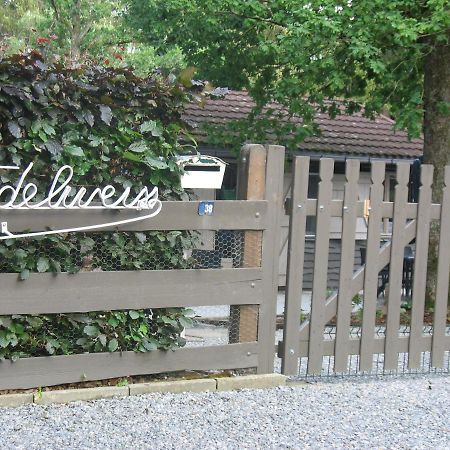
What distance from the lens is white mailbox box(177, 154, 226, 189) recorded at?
6086 mm

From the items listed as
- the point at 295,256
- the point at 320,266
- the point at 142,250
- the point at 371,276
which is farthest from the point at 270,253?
the point at 142,250

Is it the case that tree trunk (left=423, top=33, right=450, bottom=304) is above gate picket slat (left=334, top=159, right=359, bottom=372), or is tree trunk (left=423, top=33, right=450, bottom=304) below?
above

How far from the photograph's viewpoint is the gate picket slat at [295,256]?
621cm

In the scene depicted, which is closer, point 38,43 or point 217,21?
point 38,43

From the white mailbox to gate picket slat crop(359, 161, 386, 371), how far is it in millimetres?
1241

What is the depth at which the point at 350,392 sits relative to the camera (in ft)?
19.8

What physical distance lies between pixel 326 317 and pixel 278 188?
1.07m

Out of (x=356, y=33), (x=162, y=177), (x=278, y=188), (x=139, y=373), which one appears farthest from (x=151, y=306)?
(x=356, y=33)

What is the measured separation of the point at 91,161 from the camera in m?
5.67

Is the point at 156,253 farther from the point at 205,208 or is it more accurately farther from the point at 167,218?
the point at 205,208

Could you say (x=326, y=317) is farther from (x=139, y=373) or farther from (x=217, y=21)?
(x=217, y=21)

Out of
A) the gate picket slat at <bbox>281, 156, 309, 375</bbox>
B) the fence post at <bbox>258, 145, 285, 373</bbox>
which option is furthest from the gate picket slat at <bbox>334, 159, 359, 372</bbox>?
the fence post at <bbox>258, 145, 285, 373</bbox>

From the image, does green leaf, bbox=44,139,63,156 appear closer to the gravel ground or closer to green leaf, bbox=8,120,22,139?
green leaf, bbox=8,120,22,139

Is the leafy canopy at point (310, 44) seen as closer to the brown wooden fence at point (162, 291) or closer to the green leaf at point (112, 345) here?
the brown wooden fence at point (162, 291)
